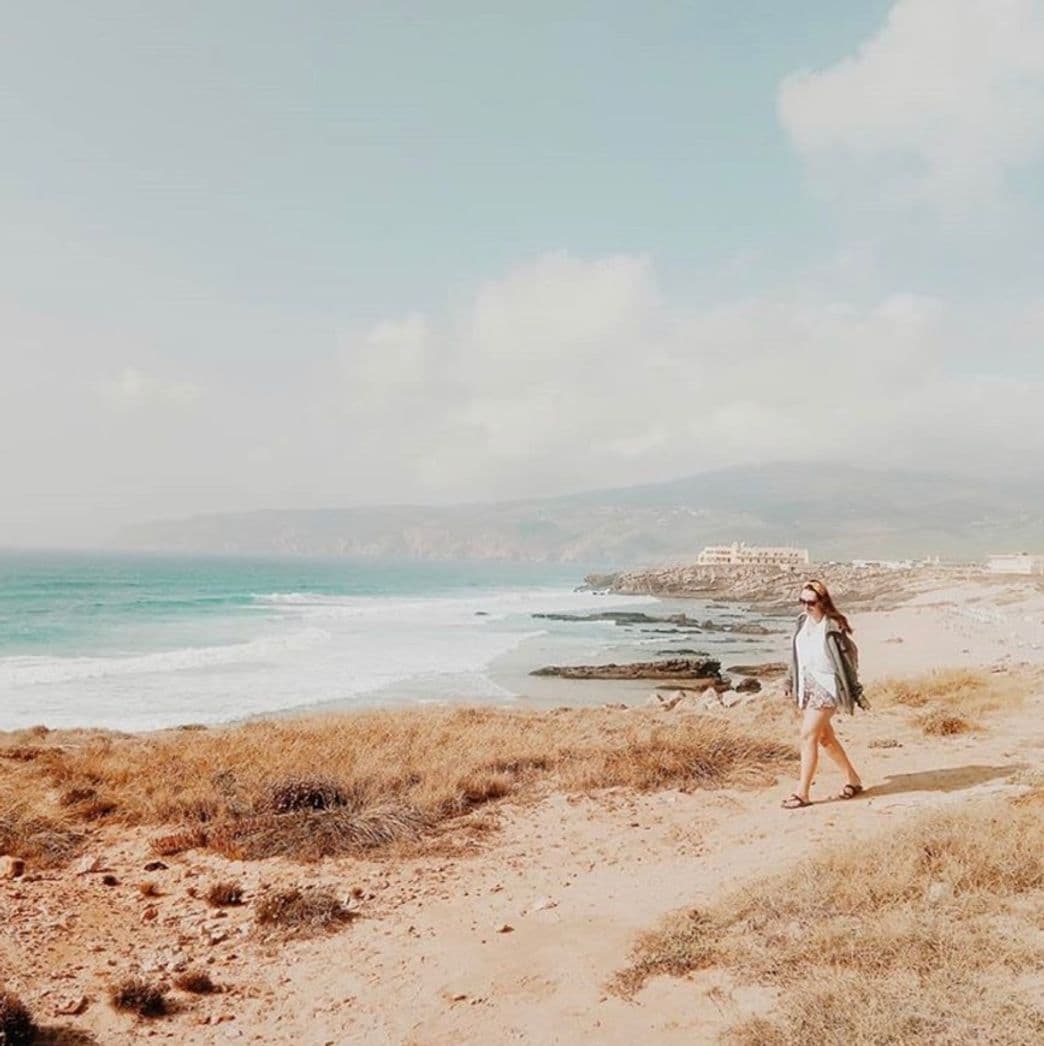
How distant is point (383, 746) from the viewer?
34.9 feet

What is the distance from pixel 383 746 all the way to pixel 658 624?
46848mm

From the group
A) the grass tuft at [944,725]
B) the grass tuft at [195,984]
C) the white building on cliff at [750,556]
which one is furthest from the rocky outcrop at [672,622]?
the white building on cliff at [750,556]

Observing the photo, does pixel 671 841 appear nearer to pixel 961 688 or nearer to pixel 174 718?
pixel 961 688

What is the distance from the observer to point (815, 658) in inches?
315

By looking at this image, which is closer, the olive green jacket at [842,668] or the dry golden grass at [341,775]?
the dry golden grass at [341,775]

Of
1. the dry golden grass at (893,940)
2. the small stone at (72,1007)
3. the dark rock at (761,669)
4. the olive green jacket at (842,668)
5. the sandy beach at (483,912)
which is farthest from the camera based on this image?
the dark rock at (761,669)

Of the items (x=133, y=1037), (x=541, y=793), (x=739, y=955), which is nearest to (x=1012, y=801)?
(x=739, y=955)

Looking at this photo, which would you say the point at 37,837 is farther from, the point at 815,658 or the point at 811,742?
the point at 815,658

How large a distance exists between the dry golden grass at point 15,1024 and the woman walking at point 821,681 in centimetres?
641

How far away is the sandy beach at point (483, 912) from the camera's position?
174 inches

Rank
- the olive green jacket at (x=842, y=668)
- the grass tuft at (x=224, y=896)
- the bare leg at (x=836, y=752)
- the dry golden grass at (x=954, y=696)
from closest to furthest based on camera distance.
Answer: the grass tuft at (x=224, y=896) → the olive green jacket at (x=842, y=668) → the bare leg at (x=836, y=752) → the dry golden grass at (x=954, y=696)

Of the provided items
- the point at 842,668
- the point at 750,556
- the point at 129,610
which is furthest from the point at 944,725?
the point at 750,556

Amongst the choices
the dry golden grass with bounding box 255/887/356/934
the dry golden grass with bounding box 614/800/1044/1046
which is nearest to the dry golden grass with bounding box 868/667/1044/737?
the dry golden grass with bounding box 614/800/1044/1046

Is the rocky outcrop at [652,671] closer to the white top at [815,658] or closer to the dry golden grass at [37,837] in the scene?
the white top at [815,658]
